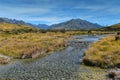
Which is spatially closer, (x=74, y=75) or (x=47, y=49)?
(x=74, y=75)

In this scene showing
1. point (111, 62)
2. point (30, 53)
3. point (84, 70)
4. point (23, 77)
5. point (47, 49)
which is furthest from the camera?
point (47, 49)

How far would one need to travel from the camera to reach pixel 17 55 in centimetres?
5872

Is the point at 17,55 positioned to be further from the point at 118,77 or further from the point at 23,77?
the point at 118,77

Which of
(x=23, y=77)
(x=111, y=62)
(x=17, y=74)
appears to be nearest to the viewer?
(x=23, y=77)

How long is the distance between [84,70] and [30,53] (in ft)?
73.2

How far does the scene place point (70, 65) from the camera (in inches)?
1724

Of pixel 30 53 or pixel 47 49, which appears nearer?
pixel 30 53

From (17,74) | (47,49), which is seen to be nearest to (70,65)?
(17,74)

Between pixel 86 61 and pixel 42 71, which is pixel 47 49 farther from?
pixel 42 71

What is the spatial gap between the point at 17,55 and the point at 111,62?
28.3 metres

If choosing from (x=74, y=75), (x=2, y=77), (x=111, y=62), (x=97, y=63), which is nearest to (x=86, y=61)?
(x=97, y=63)

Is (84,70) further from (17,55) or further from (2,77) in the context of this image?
(17,55)

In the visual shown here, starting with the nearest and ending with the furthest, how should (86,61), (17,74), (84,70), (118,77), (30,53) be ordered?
(118,77), (17,74), (84,70), (86,61), (30,53)

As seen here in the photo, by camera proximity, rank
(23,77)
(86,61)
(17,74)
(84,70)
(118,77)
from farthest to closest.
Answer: (86,61), (84,70), (17,74), (23,77), (118,77)
